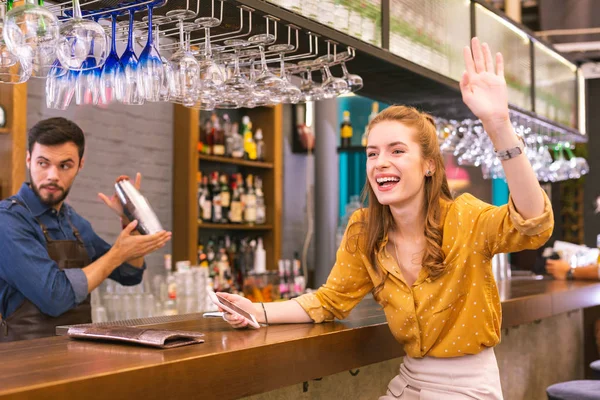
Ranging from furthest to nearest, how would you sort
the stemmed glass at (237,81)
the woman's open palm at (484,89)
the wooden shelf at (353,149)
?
the wooden shelf at (353,149) → the stemmed glass at (237,81) → the woman's open palm at (484,89)

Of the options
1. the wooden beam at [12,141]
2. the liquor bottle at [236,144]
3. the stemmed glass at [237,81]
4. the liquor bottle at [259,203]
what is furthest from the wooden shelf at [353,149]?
the stemmed glass at [237,81]

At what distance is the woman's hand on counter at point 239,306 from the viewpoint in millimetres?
2312

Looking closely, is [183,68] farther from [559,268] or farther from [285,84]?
[559,268]

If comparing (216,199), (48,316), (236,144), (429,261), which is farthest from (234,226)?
(429,261)

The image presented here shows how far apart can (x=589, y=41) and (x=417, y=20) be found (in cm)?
410

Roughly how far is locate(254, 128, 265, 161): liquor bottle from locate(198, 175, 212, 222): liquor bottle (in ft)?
2.06

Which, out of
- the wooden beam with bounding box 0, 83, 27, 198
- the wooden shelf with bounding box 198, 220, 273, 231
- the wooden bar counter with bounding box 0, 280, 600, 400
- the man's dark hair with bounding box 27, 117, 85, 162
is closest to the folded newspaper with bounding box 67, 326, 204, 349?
the wooden bar counter with bounding box 0, 280, 600, 400

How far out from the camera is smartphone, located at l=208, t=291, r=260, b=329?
230 centimetres

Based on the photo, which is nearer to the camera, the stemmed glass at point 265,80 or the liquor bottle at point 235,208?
the stemmed glass at point 265,80

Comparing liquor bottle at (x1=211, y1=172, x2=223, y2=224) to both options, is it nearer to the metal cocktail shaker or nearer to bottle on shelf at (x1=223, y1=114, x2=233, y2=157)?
bottle on shelf at (x1=223, y1=114, x2=233, y2=157)

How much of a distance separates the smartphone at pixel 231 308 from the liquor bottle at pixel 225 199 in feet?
10.8

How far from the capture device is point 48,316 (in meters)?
3.00

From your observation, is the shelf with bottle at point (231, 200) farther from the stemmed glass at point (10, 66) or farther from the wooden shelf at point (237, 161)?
the stemmed glass at point (10, 66)

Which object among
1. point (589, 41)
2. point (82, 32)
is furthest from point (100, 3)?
point (589, 41)
